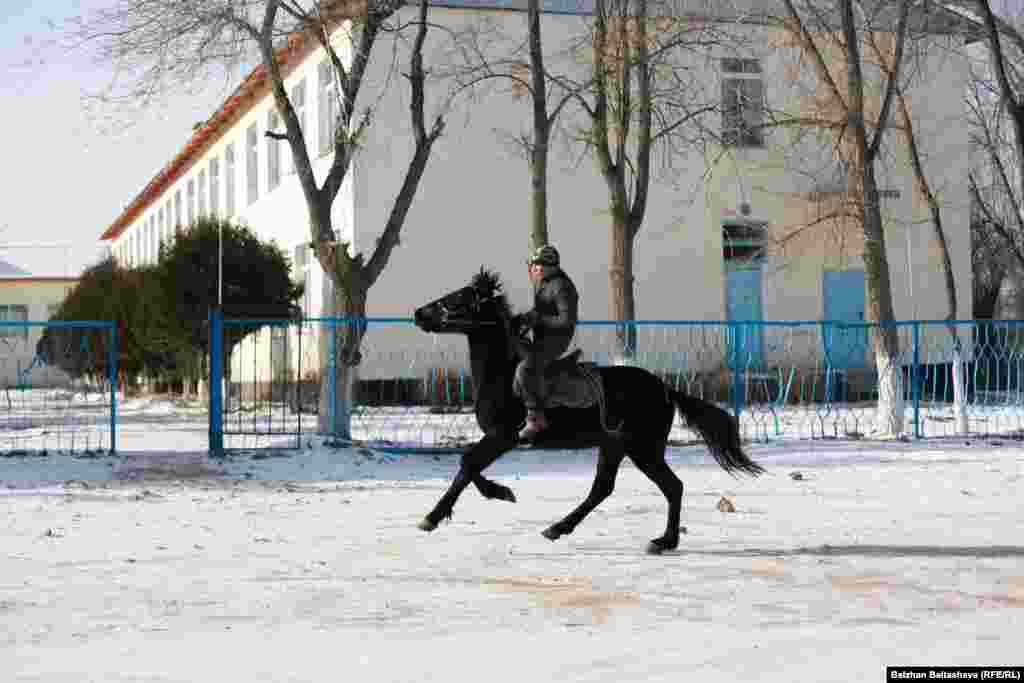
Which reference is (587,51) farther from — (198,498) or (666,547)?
(666,547)

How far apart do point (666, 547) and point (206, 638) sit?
12.1 ft

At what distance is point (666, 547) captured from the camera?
930 centimetres

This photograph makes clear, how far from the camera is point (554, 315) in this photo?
9.53 m

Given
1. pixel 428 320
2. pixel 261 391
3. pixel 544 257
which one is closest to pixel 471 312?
pixel 428 320

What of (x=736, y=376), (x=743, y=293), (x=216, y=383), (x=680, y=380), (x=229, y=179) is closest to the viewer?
(x=216, y=383)

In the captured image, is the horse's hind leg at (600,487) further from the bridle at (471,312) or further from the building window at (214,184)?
the building window at (214,184)

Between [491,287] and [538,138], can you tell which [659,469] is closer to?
[491,287]

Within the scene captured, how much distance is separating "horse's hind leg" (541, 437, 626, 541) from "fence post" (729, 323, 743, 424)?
31.9ft

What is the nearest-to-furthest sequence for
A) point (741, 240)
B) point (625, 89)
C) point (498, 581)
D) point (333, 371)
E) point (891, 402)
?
point (498, 581) → point (333, 371) → point (891, 402) → point (625, 89) → point (741, 240)

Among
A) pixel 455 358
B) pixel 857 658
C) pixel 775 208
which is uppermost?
pixel 775 208

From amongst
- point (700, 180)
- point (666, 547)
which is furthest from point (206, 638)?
point (700, 180)

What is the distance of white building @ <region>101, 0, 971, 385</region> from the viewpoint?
28.8 meters

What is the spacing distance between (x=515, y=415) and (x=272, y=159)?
28441 mm

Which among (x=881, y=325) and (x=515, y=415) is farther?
(x=881, y=325)
